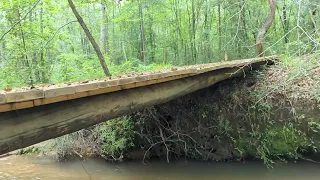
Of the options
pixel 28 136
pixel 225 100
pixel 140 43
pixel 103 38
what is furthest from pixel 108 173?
pixel 140 43

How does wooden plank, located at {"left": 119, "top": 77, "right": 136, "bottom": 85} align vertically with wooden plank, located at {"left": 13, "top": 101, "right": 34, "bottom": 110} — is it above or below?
above

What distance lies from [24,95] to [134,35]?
547 inches

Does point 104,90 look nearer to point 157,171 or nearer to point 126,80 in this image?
point 126,80

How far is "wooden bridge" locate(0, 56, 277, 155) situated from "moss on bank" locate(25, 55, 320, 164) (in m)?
1.90

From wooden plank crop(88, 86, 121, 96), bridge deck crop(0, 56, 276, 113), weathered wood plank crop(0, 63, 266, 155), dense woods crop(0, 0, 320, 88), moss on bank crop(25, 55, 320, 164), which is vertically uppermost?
dense woods crop(0, 0, 320, 88)

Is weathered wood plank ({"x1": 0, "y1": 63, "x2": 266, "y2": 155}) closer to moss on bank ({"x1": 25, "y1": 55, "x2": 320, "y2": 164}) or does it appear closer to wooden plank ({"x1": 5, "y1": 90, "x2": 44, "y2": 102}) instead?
wooden plank ({"x1": 5, "y1": 90, "x2": 44, "y2": 102})

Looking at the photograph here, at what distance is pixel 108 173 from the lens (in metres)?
5.52

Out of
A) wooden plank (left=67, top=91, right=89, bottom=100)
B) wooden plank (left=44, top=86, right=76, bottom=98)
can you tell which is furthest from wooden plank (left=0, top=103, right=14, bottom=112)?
wooden plank (left=67, top=91, right=89, bottom=100)

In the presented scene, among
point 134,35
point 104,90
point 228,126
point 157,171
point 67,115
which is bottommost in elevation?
point 157,171

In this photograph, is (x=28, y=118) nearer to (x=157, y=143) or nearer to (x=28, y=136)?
(x=28, y=136)

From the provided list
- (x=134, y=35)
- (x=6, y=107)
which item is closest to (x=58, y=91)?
(x=6, y=107)

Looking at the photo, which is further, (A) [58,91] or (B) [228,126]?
(B) [228,126]

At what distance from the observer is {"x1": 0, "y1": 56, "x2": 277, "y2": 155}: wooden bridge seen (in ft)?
7.00

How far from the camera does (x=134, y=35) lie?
15.6 meters
